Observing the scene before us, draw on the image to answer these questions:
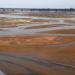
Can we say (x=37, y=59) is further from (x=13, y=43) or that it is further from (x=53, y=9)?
(x=53, y=9)

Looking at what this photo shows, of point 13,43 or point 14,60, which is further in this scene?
point 13,43

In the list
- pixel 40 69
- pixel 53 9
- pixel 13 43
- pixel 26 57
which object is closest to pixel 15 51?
pixel 26 57

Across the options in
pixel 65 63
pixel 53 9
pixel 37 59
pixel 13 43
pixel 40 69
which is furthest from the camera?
pixel 53 9

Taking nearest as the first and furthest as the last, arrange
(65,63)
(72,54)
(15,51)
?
(65,63)
(72,54)
(15,51)

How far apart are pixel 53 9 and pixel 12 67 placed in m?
38.9

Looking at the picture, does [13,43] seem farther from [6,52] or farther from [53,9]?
[53,9]

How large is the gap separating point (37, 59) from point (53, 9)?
3820 centimetres

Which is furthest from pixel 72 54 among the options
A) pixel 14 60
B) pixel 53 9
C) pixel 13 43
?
pixel 53 9

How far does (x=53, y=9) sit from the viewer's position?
142ft

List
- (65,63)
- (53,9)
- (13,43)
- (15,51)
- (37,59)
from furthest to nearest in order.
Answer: (53,9)
(13,43)
(15,51)
(37,59)
(65,63)

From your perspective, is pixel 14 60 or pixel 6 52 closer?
pixel 14 60

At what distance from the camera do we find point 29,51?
6.24m

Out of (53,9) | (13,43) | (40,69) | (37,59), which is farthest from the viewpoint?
(53,9)

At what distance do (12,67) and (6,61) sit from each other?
0.43 meters
